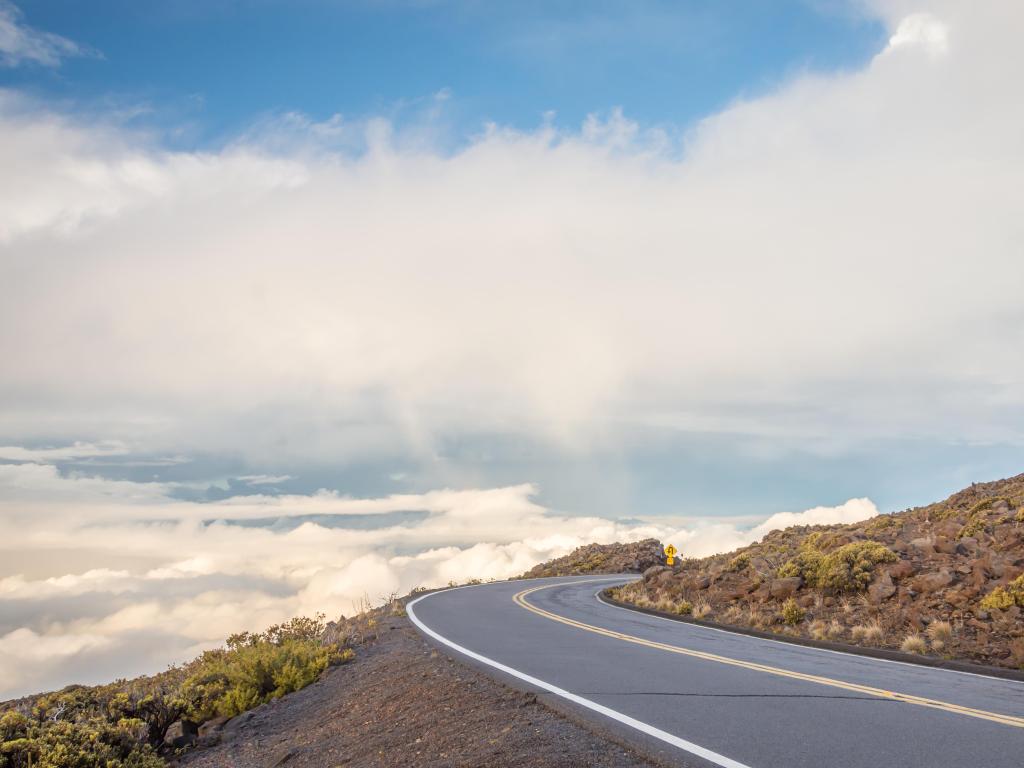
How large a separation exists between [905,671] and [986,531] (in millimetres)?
11545

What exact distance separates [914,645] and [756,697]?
25.4 ft

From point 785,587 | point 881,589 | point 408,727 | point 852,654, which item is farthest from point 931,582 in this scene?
point 408,727

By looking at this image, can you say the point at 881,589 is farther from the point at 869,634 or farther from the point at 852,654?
the point at 852,654

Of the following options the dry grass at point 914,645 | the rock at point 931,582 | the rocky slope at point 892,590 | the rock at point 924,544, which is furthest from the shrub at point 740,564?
the dry grass at point 914,645

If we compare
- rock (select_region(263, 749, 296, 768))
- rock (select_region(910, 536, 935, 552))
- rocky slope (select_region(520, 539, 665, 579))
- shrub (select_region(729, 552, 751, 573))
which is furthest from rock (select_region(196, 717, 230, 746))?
rocky slope (select_region(520, 539, 665, 579))

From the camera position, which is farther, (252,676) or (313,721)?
(252,676)

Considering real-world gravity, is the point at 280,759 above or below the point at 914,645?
below

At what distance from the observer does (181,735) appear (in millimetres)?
11156

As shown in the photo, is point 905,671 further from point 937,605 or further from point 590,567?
point 590,567

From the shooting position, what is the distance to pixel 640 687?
9438mm

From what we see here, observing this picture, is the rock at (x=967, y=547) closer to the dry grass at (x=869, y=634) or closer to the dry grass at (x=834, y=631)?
the dry grass at (x=869, y=634)

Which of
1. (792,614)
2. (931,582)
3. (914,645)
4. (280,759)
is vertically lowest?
(280,759)

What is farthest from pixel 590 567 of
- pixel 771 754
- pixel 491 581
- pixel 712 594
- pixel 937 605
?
pixel 771 754

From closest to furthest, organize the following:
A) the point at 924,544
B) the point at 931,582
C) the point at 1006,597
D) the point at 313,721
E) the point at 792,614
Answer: the point at 313,721, the point at 1006,597, the point at 931,582, the point at 792,614, the point at 924,544
